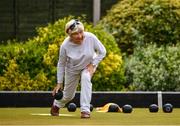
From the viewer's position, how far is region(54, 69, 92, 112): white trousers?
35.6 feet

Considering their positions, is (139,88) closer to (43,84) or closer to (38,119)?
(43,84)

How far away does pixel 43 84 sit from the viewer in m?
15.6

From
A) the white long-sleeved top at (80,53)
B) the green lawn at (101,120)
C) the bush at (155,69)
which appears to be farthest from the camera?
the bush at (155,69)

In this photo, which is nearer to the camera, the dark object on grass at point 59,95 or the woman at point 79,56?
the woman at point 79,56

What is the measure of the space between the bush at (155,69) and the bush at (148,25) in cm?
71

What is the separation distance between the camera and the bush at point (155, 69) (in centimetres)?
1586

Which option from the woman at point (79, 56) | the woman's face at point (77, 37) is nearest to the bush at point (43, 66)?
the woman at point (79, 56)

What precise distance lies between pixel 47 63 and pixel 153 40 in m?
2.82

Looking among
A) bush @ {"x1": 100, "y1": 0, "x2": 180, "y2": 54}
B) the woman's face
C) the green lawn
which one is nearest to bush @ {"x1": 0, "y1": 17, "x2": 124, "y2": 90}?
bush @ {"x1": 100, "y1": 0, "x2": 180, "y2": 54}

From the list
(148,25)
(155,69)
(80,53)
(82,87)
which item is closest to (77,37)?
(80,53)

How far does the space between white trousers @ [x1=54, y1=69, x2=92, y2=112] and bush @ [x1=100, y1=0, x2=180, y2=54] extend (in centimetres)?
614

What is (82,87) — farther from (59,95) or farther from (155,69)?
(155,69)

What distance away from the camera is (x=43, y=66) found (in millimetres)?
16000

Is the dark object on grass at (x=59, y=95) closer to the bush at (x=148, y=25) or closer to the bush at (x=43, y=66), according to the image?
the bush at (x=43, y=66)
